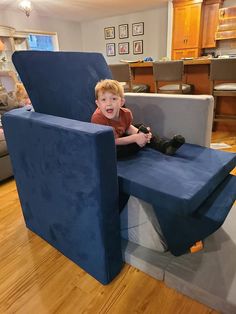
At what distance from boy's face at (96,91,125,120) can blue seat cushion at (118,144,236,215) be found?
9.9 inches

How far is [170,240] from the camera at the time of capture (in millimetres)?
952

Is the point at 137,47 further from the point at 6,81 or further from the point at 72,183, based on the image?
the point at 72,183

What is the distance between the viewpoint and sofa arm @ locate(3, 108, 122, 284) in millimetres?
786

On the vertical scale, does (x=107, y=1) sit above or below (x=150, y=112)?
above

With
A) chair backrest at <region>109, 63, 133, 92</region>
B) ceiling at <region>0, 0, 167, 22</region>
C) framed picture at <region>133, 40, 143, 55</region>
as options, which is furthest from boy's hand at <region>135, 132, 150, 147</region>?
framed picture at <region>133, 40, 143, 55</region>

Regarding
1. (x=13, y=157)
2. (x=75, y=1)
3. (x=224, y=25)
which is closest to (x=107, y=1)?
(x=75, y=1)

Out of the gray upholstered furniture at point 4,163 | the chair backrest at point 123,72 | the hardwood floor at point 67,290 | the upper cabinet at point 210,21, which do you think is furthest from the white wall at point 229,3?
the hardwood floor at point 67,290

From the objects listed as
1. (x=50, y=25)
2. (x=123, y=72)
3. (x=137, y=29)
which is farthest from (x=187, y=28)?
(x=50, y=25)

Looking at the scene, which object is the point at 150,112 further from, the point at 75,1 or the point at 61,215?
the point at 75,1

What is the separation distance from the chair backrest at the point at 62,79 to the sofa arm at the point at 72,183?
0.14 metres

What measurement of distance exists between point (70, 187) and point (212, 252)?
67cm

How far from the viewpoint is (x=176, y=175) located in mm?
944

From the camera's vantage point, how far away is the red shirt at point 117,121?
3.88ft

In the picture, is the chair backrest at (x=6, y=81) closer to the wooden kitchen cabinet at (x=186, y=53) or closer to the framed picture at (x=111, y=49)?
the framed picture at (x=111, y=49)
